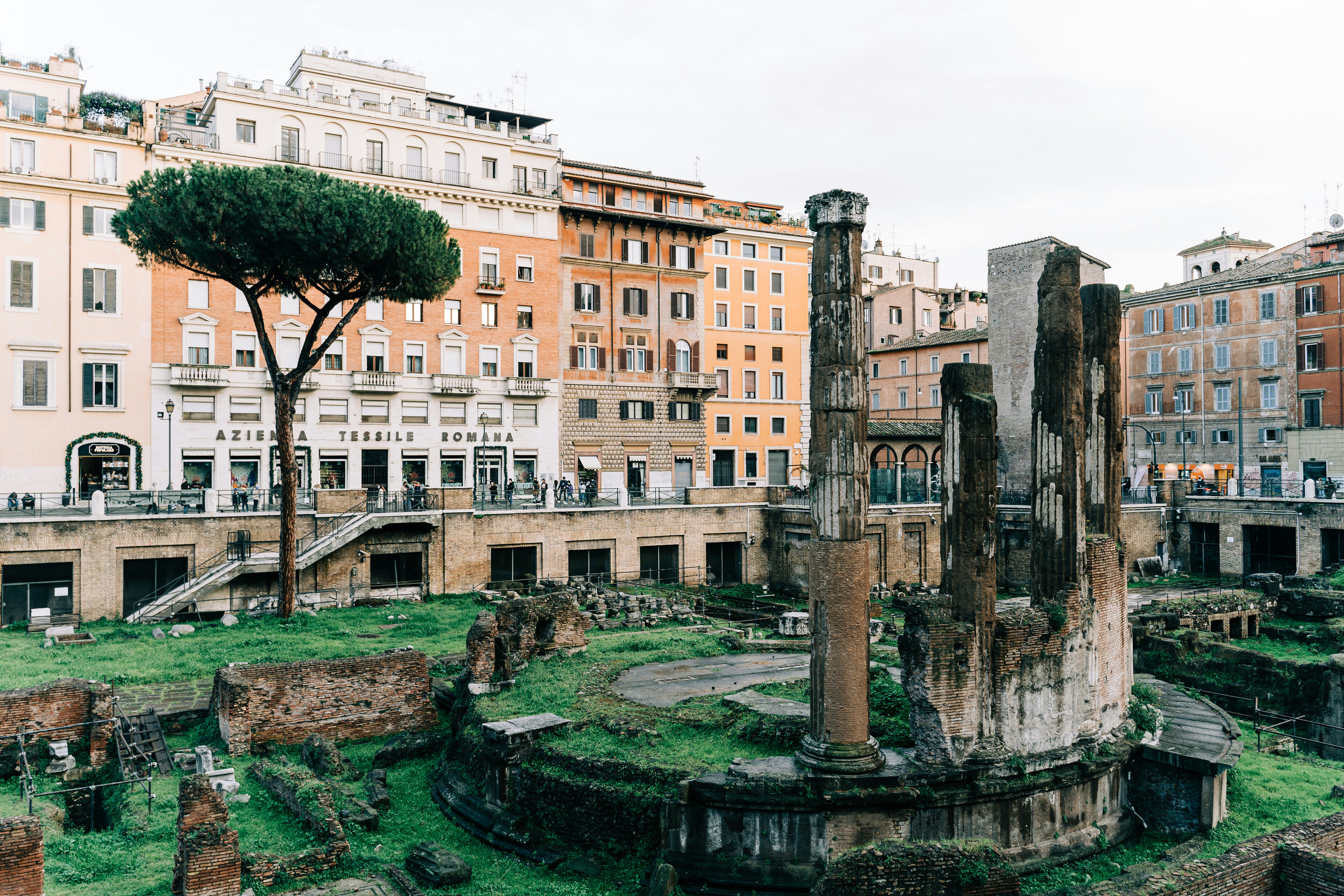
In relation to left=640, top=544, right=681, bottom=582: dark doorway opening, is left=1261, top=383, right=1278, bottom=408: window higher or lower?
higher

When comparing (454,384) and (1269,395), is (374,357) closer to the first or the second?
(454,384)

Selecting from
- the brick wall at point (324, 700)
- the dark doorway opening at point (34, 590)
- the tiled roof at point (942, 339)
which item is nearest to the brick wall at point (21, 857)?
the brick wall at point (324, 700)

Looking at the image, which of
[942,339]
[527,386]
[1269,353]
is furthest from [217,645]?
[1269,353]

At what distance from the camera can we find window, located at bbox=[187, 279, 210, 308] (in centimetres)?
3716

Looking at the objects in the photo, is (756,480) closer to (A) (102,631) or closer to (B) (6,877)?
(A) (102,631)

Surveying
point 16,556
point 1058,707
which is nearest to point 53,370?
point 16,556

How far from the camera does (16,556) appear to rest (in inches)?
1040

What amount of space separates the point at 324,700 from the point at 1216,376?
46.6 metres

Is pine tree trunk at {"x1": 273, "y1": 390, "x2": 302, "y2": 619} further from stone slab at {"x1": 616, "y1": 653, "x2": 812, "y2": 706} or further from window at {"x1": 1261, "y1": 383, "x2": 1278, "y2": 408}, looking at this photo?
window at {"x1": 1261, "y1": 383, "x2": 1278, "y2": 408}

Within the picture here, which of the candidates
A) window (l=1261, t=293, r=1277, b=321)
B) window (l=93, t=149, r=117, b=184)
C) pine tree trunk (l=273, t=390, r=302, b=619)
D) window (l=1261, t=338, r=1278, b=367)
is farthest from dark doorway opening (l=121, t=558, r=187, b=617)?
window (l=1261, t=293, r=1277, b=321)

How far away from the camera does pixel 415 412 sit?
41.0 m

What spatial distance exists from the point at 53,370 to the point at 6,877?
30581 mm

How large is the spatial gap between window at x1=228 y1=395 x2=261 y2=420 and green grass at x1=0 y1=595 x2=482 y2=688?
1271 centimetres

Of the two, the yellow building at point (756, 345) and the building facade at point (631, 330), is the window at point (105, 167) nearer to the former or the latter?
the building facade at point (631, 330)
